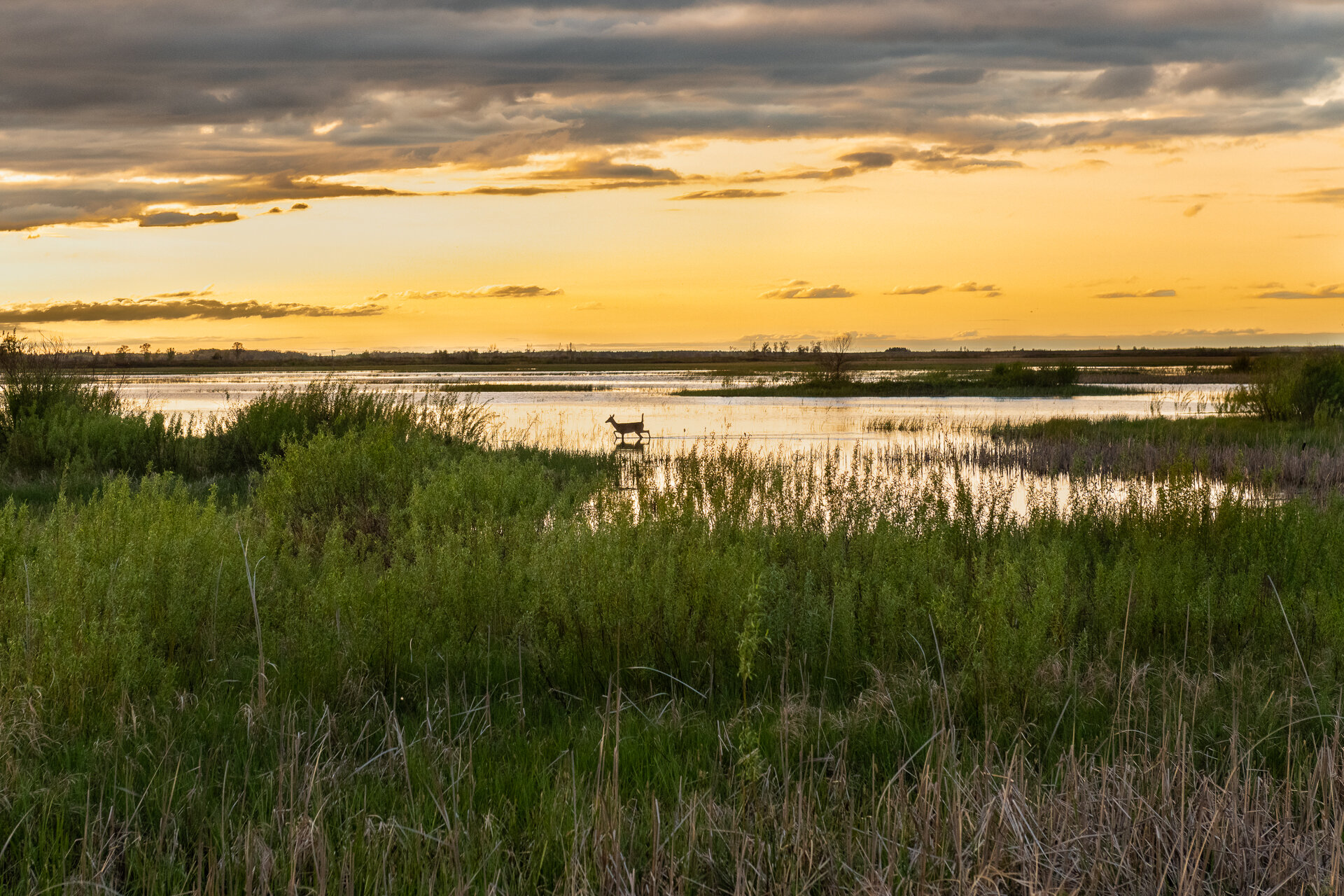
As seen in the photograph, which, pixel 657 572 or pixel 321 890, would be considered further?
pixel 657 572

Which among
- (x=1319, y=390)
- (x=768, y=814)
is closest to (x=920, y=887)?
(x=768, y=814)

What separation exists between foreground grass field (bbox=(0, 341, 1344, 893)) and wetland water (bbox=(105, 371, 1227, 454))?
12924 mm

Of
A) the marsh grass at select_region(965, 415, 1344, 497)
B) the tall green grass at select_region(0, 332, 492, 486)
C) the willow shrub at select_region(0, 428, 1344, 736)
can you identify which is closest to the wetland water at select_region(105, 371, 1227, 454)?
the tall green grass at select_region(0, 332, 492, 486)

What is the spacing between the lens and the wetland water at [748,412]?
29.6 metres

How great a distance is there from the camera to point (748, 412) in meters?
44.2

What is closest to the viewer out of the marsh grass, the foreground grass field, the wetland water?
the foreground grass field

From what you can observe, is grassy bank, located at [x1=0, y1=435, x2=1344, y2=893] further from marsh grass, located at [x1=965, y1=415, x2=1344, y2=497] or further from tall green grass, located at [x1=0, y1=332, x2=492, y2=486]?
tall green grass, located at [x1=0, y1=332, x2=492, y2=486]

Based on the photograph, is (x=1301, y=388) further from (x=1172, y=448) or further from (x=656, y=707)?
(x=656, y=707)

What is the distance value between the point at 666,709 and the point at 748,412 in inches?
1531

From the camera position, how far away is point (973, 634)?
588cm

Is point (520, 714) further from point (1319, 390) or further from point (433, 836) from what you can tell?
point (1319, 390)

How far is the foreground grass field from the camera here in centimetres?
366

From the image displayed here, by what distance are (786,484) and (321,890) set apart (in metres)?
12.8

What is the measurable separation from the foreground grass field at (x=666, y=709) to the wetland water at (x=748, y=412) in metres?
12.9
